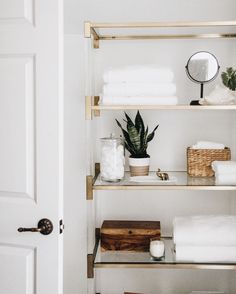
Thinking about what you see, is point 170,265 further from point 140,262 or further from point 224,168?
point 224,168

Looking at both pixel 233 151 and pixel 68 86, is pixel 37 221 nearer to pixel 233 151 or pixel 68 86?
pixel 68 86

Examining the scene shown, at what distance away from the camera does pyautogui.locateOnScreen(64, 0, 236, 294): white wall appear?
2.48 metres

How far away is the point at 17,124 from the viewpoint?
1.95 meters

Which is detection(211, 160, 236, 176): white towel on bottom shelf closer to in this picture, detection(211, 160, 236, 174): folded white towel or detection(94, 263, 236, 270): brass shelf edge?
detection(211, 160, 236, 174): folded white towel

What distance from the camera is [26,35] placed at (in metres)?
1.91

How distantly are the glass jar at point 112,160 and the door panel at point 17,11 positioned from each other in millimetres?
693

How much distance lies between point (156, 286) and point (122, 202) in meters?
0.50

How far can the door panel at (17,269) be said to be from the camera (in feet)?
6.45

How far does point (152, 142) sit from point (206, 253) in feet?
2.17

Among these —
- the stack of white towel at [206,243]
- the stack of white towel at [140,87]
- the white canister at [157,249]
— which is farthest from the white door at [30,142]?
the stack of white towel at [206,243]

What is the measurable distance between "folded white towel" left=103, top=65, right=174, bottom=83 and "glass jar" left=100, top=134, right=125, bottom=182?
296 millimetres

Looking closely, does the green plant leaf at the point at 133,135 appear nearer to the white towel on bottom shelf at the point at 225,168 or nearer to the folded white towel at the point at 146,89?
the folded white towel at the point at 146,89

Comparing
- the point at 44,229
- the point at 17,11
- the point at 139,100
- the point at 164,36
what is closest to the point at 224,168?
the point at 139,100

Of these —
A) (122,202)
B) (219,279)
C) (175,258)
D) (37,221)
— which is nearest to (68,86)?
(122,202)
